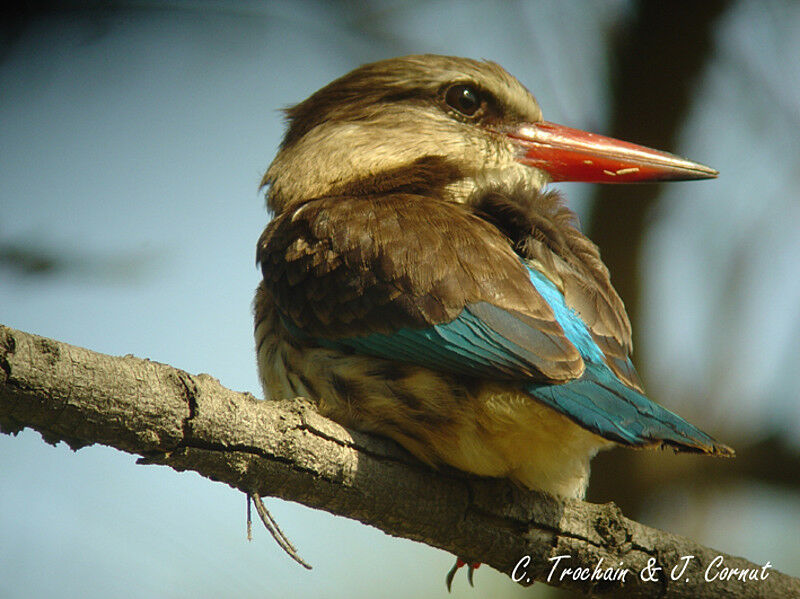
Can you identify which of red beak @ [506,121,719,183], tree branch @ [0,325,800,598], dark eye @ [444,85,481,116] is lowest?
tree branch @ [0,325,800,598]

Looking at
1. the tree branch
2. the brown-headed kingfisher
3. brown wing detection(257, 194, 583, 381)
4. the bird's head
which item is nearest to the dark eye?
the bird's head

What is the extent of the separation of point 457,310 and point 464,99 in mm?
1359

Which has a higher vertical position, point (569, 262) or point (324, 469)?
point (569, 262)

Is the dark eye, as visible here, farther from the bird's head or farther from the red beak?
the red beak

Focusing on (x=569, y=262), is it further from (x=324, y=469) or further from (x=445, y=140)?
(x=324, y=469)

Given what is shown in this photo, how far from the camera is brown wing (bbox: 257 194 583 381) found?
218 centimetres

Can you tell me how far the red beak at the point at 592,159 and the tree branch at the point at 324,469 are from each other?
131 centimetres

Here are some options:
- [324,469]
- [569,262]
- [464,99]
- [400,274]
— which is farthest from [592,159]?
[324,469]

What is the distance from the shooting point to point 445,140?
3.18m

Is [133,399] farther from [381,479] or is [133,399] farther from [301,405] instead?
[381,479]

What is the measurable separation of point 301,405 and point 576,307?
0.82m

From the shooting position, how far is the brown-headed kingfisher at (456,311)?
2053 millimetres

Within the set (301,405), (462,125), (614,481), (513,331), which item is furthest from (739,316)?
(301,405)

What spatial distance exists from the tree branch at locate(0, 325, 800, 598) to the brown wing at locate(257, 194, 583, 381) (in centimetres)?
34
